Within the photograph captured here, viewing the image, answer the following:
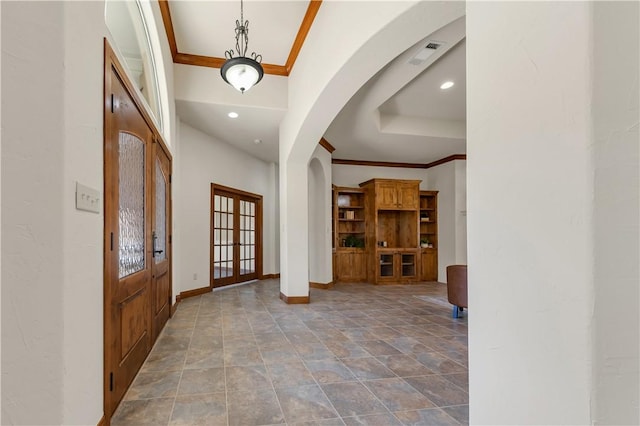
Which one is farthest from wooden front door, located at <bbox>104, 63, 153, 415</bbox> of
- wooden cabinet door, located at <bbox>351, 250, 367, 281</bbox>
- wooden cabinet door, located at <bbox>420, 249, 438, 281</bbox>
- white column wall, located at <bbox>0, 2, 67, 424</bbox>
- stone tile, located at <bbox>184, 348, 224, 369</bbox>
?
wooden cabinet door, located at <bbox>420, 249, 438, 281</bbox>

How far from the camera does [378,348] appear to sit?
3037 mm

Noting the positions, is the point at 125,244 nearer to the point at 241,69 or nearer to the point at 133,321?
the point at 133,321

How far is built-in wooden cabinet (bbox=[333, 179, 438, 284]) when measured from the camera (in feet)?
23.8

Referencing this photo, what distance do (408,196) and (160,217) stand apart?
5524 millimetres

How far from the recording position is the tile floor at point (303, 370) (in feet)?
6.27

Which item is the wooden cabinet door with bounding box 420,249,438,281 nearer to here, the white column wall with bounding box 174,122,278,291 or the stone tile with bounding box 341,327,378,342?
the stone tile with bounding box 341,327,378,342

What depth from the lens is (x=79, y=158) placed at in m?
1.42

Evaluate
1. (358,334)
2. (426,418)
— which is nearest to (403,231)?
(358,334)

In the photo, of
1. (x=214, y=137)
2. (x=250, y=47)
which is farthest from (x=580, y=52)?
(x=214, y=137)

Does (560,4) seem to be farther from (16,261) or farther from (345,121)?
(345,121)

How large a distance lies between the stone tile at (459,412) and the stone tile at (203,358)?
174 cm

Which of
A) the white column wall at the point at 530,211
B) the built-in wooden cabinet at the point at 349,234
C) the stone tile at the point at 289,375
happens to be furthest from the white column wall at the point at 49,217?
the built-in wooden cabinet at the point at 349,234

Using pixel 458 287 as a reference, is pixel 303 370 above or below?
below

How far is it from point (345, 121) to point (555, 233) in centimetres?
486
